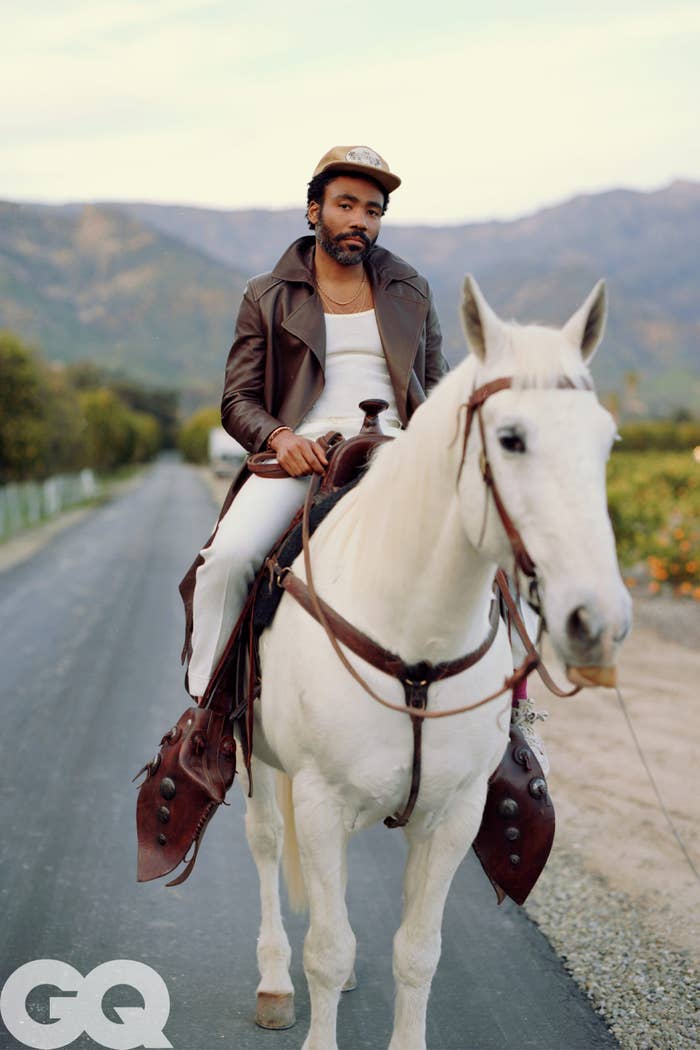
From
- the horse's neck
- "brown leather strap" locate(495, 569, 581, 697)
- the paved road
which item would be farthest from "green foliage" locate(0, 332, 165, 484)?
the horse's neck

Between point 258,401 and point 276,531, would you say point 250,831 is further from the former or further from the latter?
point 258,401

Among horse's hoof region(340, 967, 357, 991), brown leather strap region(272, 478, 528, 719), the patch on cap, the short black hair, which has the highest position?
the patch on cap

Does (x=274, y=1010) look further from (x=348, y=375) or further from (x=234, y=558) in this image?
(x=348, y=375)

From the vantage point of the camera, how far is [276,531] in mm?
3848

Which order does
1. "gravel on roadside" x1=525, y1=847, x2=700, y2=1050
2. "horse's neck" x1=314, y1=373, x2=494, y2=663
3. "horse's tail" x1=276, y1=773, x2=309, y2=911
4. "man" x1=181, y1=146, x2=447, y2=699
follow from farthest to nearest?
"horse's tail" x1=276, y1=773, x2=309, y2=911, "gravel on roadside" x1=525, y1=847, x2=700, y2=1050, "man" x1=181, y1=146, x2=447, y2=699, "horse's neck" x1=314, y1=373, x2=494, y2=663

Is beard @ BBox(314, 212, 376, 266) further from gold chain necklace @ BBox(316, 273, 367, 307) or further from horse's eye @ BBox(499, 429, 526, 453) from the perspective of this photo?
horse's eye @ BBox(499, 429, 526, 453)

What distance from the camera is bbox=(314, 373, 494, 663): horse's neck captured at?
291 cm

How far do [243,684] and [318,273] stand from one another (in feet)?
4.92

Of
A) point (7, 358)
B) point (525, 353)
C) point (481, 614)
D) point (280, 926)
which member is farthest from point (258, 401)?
point (7, 358)

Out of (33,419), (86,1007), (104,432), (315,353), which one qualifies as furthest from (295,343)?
(104,432)

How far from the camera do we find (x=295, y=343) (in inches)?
156

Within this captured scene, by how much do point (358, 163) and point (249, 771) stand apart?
2160 mm

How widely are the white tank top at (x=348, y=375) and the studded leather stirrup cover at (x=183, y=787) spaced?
1115mm

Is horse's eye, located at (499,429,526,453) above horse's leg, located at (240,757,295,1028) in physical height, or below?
above
